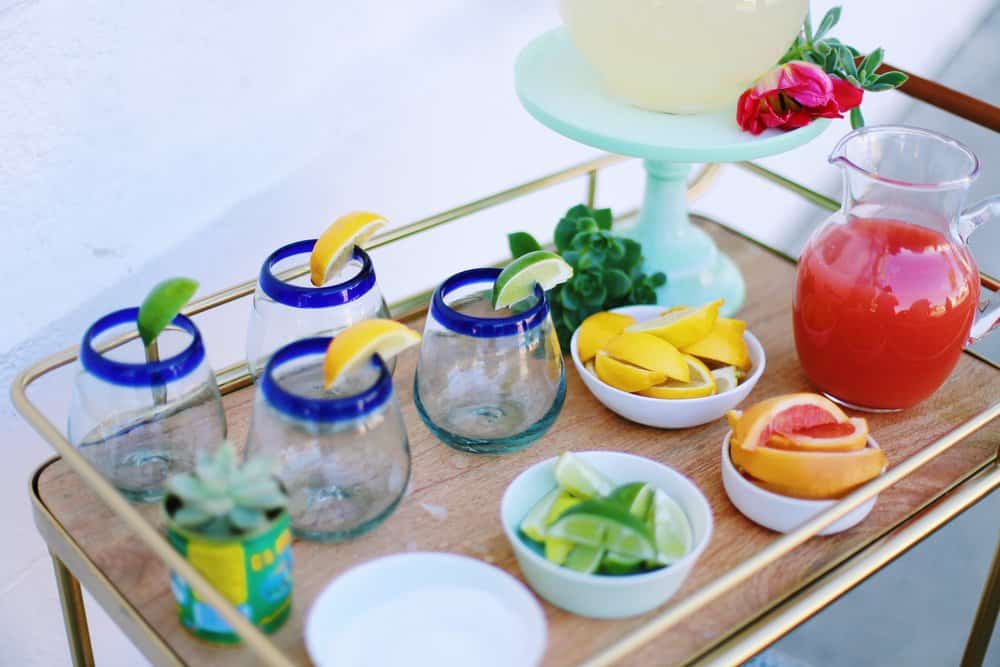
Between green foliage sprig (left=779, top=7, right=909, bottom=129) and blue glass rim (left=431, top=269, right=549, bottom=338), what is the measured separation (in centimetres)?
33

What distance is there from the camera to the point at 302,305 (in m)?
0.75

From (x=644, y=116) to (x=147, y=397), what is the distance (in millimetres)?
434

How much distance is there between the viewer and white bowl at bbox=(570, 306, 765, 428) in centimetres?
80

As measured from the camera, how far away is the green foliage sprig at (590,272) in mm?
898

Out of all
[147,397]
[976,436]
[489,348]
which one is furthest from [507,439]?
[976,436]

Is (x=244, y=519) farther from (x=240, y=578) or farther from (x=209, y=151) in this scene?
(x=209, y=151)

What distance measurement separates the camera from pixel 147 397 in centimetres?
71

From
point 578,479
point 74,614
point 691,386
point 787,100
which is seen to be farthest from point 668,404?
point 74,614

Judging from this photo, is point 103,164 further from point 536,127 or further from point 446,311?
point 536,127

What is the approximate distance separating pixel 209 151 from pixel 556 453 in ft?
1.48

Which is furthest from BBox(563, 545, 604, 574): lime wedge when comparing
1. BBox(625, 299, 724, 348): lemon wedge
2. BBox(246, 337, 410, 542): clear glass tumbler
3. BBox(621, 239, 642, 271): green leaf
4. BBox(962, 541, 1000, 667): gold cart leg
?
BBox(962, 541, 1000, 667): gold cart leg

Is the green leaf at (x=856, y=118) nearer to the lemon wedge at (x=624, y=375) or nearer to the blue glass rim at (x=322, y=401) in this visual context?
the lemon wedge at (x=624, y=375)

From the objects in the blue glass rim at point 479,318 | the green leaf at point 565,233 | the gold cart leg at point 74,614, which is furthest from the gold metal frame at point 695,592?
the green leaf at point 565,233

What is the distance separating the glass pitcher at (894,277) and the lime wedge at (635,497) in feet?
0.75
